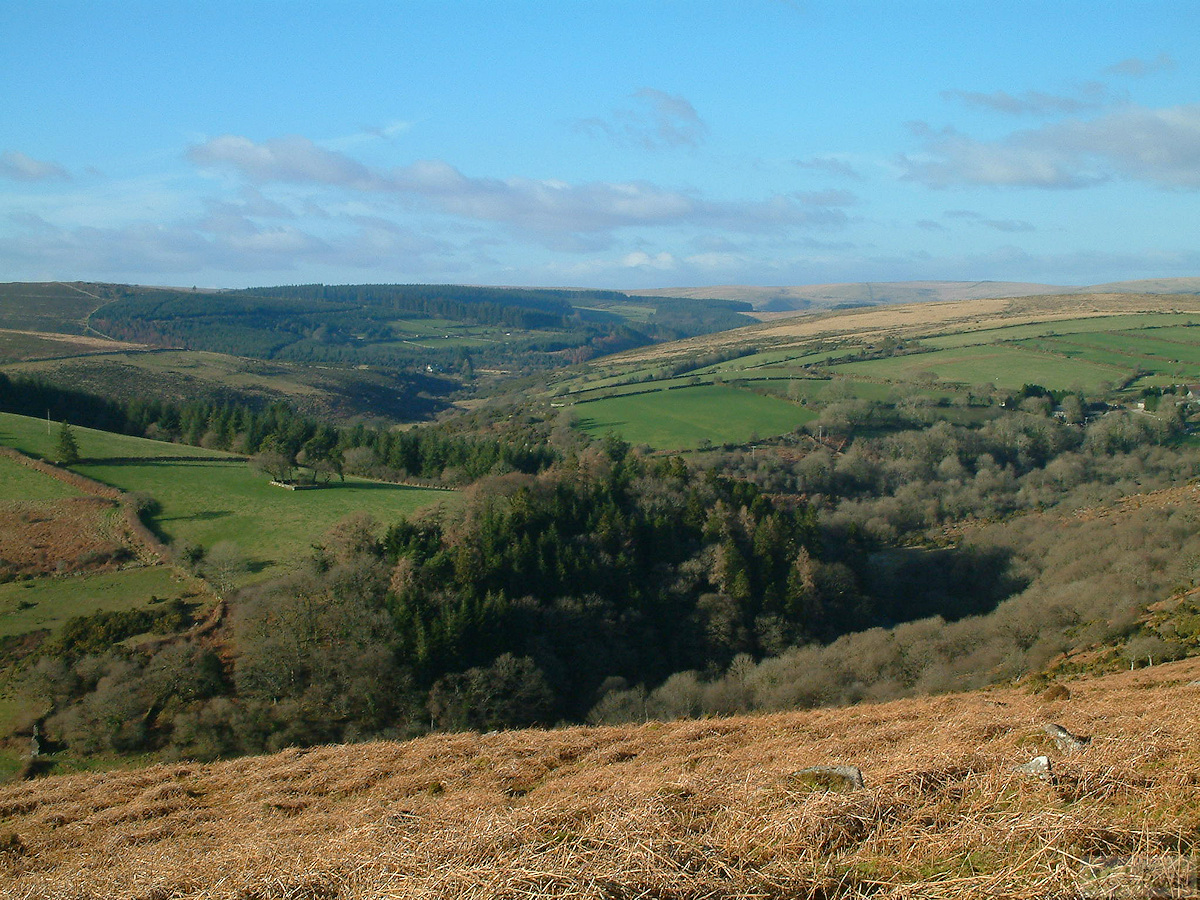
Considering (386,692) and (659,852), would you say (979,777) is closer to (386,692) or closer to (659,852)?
(659,852)

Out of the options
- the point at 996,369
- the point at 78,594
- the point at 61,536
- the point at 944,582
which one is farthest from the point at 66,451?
the point at 996,369

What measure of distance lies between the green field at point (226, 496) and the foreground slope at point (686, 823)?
30662 millimetres

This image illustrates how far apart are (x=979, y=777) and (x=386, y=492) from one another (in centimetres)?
5182

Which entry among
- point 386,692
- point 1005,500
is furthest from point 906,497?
point 386,692

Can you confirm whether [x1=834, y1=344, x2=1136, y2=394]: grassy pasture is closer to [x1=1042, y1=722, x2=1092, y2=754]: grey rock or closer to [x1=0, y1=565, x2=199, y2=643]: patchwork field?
[x1=0, y1=565, x2=199, y2=643]: patchwork field

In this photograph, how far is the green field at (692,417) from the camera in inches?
3083

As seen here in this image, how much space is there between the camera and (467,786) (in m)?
12.7

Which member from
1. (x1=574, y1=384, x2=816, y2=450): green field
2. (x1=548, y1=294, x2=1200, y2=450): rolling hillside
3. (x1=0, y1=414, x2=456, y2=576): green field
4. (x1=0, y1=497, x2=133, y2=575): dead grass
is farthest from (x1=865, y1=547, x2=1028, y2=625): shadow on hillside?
Result: (x1=0, y1=497, x2=133, y2=575): dead grass

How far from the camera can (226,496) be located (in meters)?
51.0

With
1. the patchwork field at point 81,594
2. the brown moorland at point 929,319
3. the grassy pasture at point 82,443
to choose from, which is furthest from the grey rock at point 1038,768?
the brown moorland at point 929,319

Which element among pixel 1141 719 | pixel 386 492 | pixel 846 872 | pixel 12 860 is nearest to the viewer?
pixel 846 872

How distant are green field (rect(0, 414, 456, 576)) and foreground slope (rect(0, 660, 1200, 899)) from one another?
101 feet

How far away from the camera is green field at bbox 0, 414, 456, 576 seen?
44.6 m

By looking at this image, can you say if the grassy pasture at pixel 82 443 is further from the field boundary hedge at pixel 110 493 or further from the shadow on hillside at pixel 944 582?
the shadow on hillside at pixel 944 582
